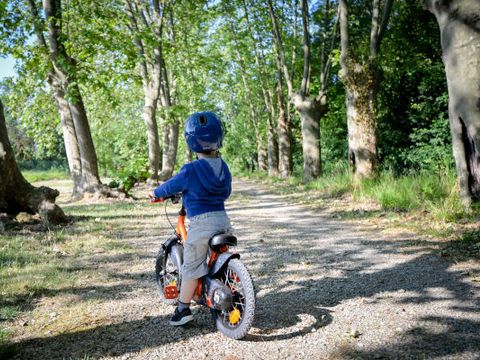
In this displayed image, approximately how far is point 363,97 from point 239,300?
9.47m

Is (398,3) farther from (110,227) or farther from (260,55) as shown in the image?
(110,227)

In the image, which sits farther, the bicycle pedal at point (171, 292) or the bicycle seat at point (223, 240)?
the bicycle pedal at point (171, 292)

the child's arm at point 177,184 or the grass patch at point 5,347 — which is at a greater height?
the child's arm at point 177,184

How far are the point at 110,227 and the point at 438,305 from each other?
22.4 feet

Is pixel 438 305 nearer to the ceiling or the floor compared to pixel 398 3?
nearer to the floor

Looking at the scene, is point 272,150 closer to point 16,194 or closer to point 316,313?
point 16,194

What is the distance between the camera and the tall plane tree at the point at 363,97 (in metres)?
11.4

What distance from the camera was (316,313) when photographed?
3812 millimetres

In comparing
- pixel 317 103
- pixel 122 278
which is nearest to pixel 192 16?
pixel 317 103

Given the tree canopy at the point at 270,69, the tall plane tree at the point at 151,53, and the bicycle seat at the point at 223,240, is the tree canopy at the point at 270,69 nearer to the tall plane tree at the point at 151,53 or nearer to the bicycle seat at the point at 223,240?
the tall plane tree at the point at 151,53

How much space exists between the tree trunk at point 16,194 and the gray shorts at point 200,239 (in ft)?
20.0

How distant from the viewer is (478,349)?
9.46ft

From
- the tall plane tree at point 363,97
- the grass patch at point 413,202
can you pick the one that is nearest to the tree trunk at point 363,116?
the tall plane tree at point 363,97

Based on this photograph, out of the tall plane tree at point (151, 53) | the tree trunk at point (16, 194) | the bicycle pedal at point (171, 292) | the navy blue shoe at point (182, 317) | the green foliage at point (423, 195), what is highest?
the tall plane tree at point (151, 53)
